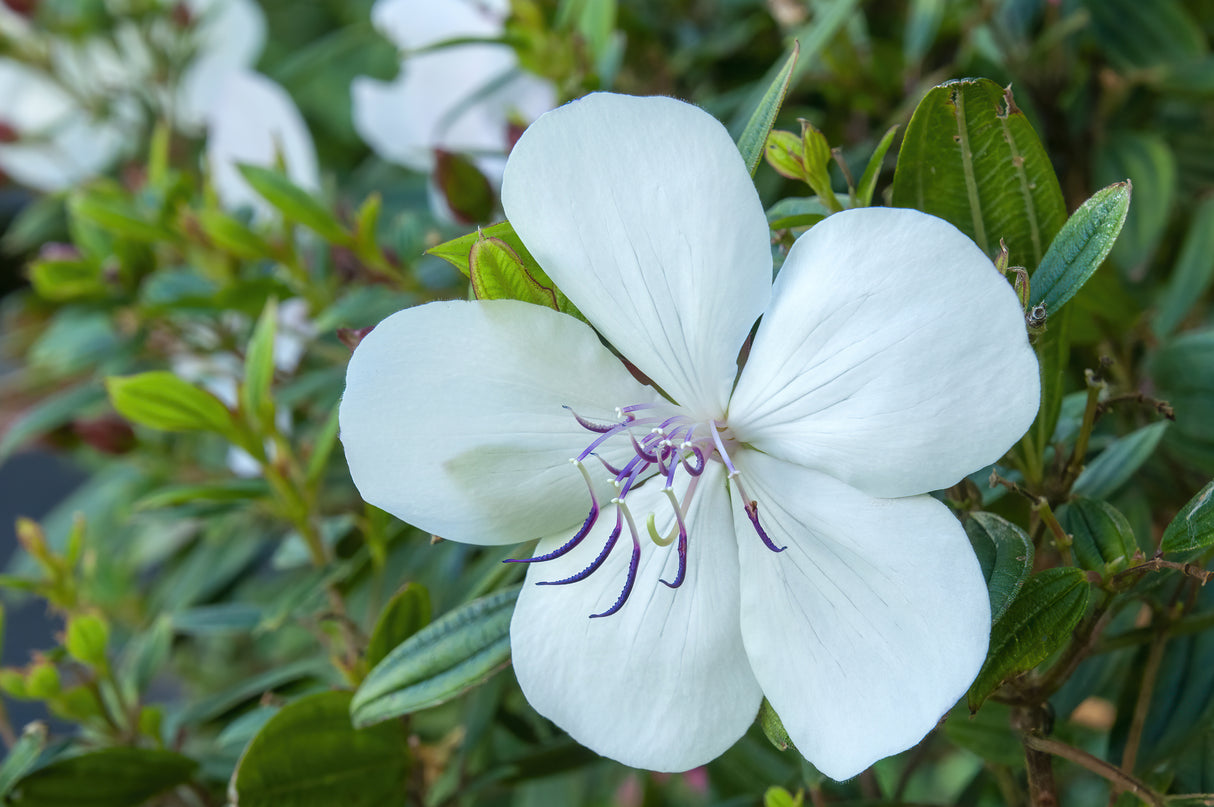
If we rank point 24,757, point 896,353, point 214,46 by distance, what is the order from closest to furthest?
point 896,353 < point 24,757 < point 214,46

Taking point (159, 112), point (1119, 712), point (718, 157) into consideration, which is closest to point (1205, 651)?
point (1119, 712)

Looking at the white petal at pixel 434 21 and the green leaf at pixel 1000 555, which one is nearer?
the green leaf at pixel 1000 555

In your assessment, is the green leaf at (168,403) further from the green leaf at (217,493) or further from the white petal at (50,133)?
the white petal at (50,133)

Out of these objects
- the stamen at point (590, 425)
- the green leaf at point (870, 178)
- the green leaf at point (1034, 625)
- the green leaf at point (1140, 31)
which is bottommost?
the green leaf at point (1034, 625)

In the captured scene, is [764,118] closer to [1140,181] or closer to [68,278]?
[1140,181]

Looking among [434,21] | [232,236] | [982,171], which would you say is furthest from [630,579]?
[434,21]

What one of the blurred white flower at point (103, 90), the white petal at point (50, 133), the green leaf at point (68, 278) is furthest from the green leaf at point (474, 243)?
the white petal at point (50, 133)

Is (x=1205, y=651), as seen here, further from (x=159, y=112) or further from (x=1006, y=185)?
(x=159, y=112)
